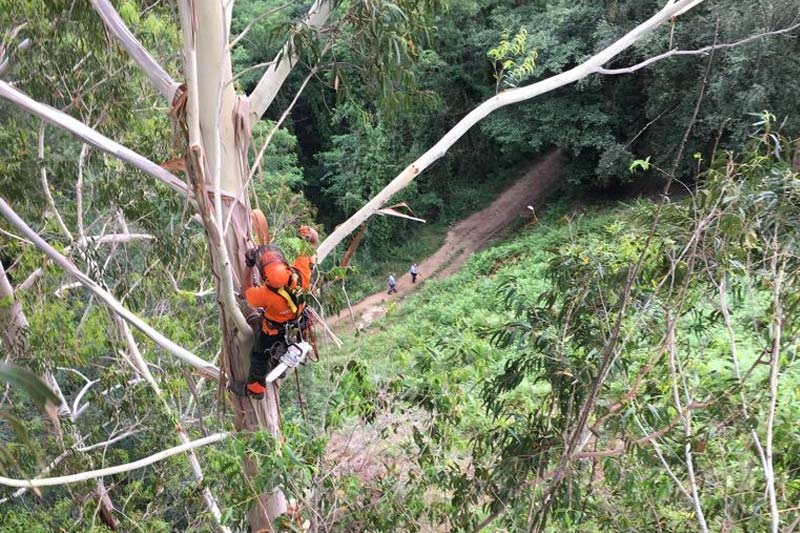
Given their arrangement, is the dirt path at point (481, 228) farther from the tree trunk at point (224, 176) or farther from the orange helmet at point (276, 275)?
the orange helmet at point (276, 275)

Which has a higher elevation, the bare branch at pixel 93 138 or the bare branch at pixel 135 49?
the bare branch at pixel 135 49

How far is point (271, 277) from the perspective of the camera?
2.85 m

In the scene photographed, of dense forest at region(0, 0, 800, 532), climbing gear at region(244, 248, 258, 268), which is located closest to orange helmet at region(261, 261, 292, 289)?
dense forest at region(0, 0, 800, 532)

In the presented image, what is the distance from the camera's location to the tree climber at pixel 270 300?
2.88 metres

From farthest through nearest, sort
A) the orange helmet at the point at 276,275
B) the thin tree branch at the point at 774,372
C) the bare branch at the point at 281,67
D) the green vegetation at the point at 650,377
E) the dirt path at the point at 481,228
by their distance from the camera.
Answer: the dirt path at the point at 481,228 → the bare branch at the point at 281,67 → the orange helmet at the point at 276,275 → the green vegetation at the point at 650,377 → the thin tree branch at the point at 774,372

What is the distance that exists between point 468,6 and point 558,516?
15.2 metres

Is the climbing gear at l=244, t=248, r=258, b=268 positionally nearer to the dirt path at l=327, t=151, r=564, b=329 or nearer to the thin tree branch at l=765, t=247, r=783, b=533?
the thin tree branch at l=765, t=247, r=783, b=533

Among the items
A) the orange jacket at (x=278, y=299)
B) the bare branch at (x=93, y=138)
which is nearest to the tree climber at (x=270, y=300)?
the orange jacket at (x=278, y=299)

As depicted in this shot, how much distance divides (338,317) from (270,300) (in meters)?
1.63

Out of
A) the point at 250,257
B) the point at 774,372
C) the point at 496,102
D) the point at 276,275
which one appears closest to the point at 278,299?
the point at 276,275

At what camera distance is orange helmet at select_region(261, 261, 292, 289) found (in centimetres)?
284

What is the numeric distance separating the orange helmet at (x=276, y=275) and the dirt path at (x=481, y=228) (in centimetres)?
1344

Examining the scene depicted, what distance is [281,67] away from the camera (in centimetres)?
308

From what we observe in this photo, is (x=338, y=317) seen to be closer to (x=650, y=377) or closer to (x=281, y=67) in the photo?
(x=281, y=67)
